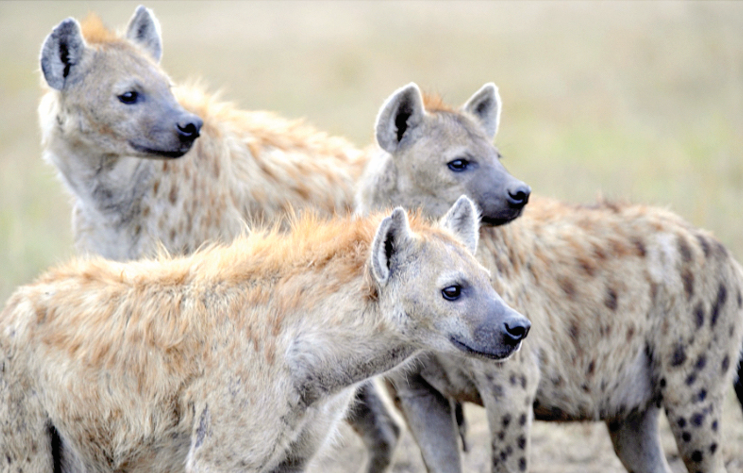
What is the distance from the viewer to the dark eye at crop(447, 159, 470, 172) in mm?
4180

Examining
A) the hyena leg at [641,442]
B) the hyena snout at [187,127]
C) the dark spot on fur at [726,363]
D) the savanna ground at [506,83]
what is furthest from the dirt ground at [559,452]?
the hyena snout at [187,127]

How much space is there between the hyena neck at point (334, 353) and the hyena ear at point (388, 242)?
14 cm

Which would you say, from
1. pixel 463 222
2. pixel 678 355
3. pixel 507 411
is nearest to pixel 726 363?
pixel 678 355

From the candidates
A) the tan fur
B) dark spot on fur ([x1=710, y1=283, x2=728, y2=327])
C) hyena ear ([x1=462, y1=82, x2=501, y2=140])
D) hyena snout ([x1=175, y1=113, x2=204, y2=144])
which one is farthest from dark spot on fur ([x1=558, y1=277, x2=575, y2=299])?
hyena snout ([x1=175, y1=113, x2=204, y2=144])

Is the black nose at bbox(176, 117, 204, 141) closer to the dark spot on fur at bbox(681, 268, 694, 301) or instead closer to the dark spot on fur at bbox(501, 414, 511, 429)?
the dark spot on fur at bbox(501, 414, 511, 429)

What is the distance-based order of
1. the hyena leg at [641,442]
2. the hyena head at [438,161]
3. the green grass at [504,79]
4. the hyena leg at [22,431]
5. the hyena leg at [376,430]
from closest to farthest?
1. the hyena leg at [22,431]
2. the hyena head at [438,161]
3. the hyena leg at [641,442]
4. the hyena leg at [376,430]
5. the green grass at [504,79]

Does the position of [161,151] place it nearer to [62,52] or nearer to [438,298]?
[62,52]

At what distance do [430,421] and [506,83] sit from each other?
9.32 m

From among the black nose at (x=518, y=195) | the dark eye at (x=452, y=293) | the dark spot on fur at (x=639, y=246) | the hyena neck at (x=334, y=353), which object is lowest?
the dark spot on fur at (x=639, y=246)

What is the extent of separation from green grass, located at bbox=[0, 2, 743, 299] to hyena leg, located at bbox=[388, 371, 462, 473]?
348 centimetres

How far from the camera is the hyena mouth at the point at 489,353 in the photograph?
3.12 meters

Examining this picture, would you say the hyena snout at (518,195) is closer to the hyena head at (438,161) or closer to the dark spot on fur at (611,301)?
the hyena head at (438,161)

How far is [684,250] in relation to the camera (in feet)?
14.7

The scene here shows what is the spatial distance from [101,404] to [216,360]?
1.42 ft
